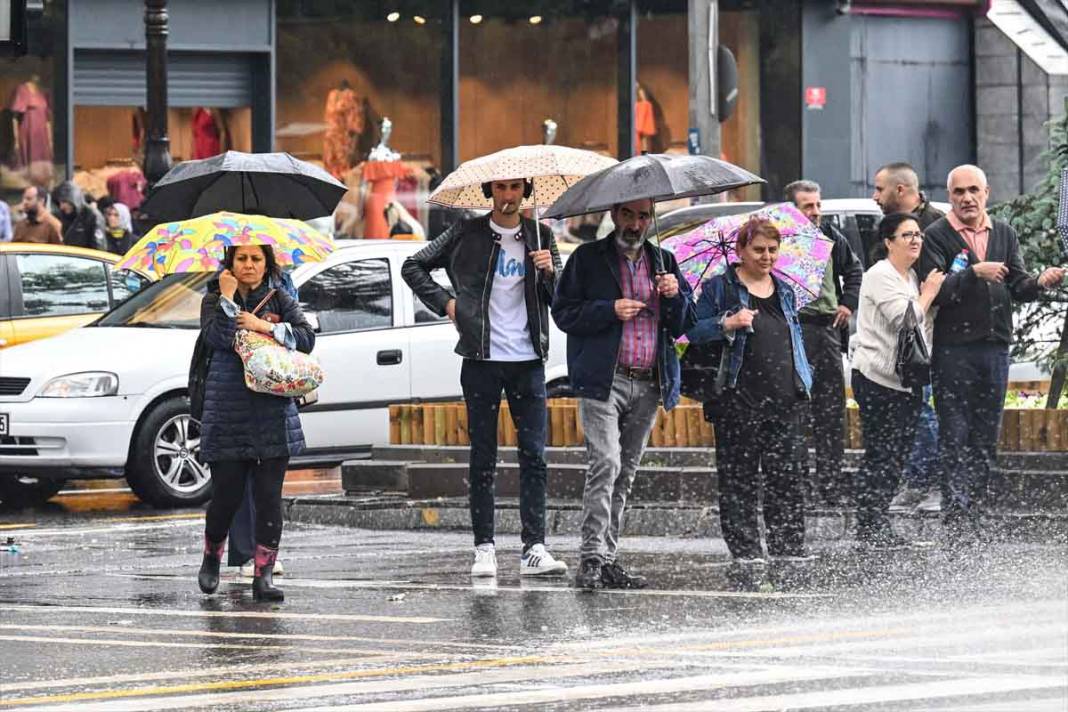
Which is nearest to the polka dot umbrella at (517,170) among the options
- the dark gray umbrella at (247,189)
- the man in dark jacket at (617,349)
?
the man in dark jacket at (617,349)

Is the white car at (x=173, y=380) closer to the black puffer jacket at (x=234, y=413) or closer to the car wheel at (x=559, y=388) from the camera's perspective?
the car wheel at (x=559, y=388)

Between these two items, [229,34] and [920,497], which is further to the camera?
[229,34]

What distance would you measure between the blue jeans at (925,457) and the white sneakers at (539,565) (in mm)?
2761

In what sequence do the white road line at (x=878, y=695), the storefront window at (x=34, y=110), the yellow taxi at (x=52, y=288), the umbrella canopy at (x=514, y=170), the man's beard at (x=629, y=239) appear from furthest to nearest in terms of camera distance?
the storefront window at (x=34, y=110) < the yellow taxi at (x=52, y=288) < the umbrella canopy at (x=514, y=170) < the man's beard at (x=629, y=239) < the white road line at (x=878, y=695)

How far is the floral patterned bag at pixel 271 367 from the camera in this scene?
1134 cm

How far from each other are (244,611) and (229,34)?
57.7 feet

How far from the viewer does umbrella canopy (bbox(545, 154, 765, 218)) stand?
11.6 metres

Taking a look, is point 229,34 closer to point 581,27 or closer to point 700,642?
point 581,27

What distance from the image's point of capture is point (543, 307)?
12.1 meters

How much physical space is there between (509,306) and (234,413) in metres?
1.43

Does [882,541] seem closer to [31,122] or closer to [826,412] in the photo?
[826,412]

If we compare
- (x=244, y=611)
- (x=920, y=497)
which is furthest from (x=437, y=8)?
(x=244, y=611)

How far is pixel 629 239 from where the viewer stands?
39.0ft

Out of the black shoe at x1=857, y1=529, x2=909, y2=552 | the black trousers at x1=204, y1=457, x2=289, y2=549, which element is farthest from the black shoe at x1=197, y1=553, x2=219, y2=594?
the black shoe at x1=857, y1=529, x2=909, y2=552
